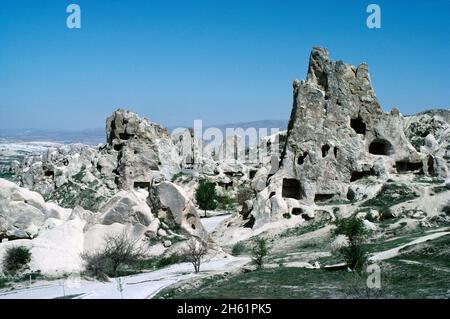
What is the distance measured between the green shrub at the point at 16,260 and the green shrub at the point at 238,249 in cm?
1172

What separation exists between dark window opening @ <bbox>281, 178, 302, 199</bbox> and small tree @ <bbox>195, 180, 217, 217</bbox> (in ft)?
52.5

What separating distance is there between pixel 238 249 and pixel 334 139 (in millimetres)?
→ 12945

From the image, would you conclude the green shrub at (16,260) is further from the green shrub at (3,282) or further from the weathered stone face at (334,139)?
the weathered stone face at (334,139)

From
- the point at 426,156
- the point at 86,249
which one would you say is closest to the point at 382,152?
the point at 426,156

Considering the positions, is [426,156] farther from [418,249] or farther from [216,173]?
[216,173]

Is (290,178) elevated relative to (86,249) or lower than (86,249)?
elevated

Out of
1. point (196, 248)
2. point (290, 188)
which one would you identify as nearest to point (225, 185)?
point (290, 188)

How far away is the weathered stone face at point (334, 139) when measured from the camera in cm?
4241

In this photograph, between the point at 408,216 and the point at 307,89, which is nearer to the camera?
the point at 408,216

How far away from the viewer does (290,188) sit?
43594 mm

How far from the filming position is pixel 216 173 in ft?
220

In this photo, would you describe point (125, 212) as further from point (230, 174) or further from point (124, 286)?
point (230, 174)

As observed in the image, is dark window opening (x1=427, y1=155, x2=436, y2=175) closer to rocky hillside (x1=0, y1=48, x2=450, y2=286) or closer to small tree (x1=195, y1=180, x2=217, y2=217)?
rocky hillside (x1=0, y1=48, x2=450, y2=286)

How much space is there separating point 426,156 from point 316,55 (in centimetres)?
1135
